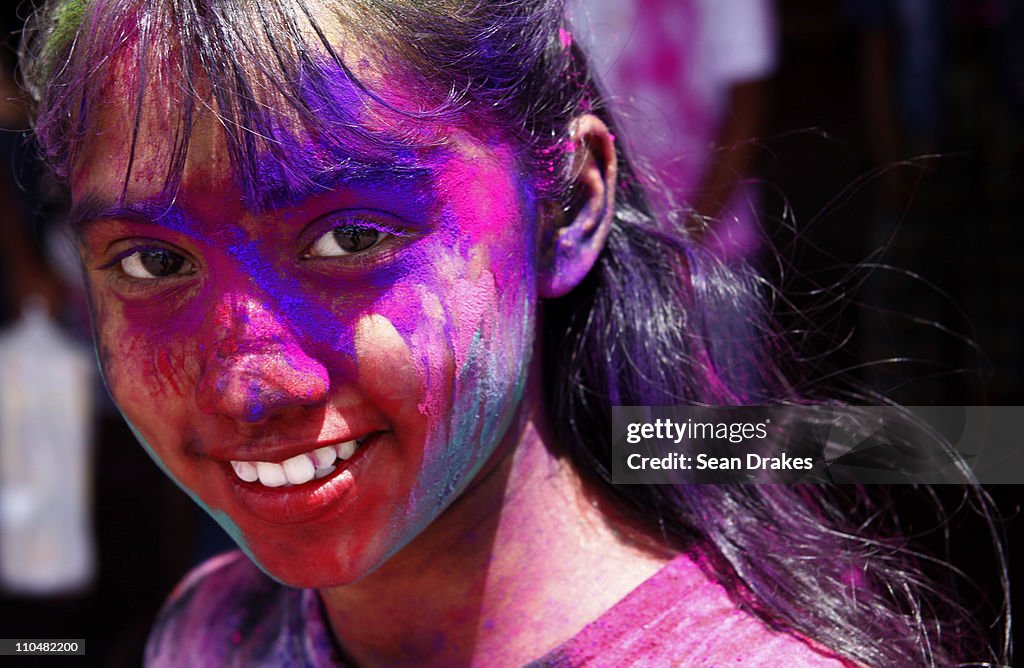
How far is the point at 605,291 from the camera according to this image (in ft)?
4.63

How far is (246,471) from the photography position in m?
1.14

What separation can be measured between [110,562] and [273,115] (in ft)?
10.6

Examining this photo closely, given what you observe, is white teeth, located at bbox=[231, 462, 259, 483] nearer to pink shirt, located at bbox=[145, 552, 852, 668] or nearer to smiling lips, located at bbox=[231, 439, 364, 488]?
smiling lips, located at bbox=[231, 439, 364, 488]

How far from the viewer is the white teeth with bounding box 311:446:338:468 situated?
1103 millimetres

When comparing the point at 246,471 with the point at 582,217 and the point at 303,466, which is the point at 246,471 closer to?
the point at 303,466

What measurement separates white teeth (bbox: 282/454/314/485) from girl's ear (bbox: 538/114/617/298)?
372 millimetres

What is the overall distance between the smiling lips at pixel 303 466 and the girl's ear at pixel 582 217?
0.34 metres

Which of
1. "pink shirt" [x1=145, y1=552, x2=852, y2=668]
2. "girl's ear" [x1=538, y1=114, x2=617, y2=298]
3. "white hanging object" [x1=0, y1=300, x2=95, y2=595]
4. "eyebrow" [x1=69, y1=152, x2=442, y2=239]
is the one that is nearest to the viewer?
"eyebrow" [x1=69, y1=152, x2=442, y2=239]

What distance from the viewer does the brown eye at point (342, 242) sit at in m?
1.08

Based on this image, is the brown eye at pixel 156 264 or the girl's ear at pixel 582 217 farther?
the girl's ear at pixel 582 217

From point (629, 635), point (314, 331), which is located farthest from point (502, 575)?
point (314, 331)

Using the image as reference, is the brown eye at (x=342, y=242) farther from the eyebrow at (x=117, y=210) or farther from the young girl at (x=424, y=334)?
the eyebrow at (x=117, y=210)

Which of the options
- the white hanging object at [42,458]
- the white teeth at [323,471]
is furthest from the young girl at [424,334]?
the white hanging object at [42,458]

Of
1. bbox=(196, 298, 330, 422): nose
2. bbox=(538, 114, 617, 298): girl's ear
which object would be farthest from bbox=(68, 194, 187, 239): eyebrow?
bbox=(538, 114, 617, 298): girl's ear
